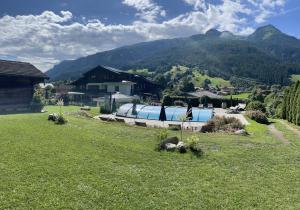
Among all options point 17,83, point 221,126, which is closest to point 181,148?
point 221,126

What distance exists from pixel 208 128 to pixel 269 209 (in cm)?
2260

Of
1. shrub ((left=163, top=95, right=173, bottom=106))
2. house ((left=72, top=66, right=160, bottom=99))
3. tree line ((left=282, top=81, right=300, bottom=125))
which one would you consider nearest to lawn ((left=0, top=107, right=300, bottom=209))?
tree line ((left=282, top=81, right=300, bottom=125))

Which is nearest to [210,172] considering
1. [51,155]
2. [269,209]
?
[269,209]

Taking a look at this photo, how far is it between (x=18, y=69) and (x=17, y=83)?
2.11 m

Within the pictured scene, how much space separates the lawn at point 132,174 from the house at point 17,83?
3190cm

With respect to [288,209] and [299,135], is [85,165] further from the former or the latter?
[299,135]

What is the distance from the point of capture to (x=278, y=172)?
18547 millimetres

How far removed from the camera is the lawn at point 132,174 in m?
13.2

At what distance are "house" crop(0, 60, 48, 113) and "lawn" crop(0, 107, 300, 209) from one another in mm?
Result: 31905

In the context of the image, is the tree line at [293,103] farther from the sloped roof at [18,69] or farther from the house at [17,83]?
the sloped roof at [18,69]

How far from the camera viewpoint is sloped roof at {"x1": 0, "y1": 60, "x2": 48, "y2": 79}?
2096 inches

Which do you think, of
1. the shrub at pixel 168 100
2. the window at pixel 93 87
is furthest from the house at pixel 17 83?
the window at pixel 93 87

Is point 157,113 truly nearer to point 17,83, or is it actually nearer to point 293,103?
point 293,103

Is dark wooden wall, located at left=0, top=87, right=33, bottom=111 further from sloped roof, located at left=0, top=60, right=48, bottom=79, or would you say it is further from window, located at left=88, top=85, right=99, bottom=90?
window, located at left=88, top=85, right=99, bottom=90
